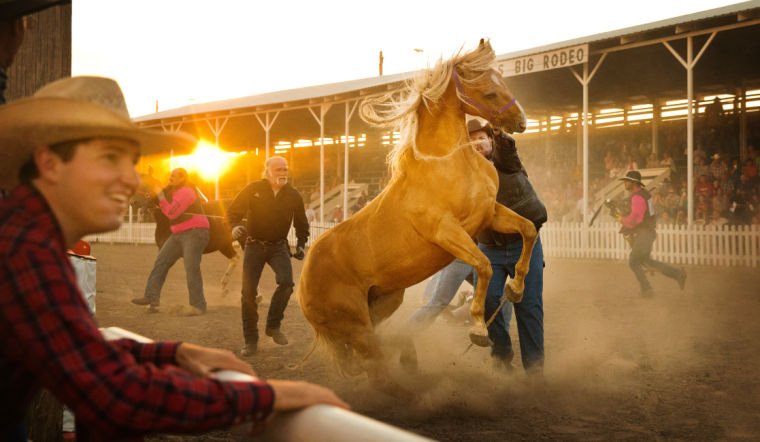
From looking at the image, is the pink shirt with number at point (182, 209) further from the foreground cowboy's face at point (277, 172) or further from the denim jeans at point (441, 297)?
the denim jeans at point (441, 297)

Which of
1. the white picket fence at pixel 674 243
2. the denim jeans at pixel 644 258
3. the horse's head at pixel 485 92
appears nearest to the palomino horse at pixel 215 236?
the denim jeans at pixel 644 258

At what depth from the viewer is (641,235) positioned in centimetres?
1102

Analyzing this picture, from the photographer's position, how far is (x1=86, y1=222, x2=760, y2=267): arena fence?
1533 cm

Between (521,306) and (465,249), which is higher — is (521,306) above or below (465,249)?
below

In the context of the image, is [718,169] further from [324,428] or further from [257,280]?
[324,428]

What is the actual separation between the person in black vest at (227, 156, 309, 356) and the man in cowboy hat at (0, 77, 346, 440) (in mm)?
5277

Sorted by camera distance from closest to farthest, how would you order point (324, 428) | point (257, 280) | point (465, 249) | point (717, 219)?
point (324, 428)
point (465, 249)
point (257, 280)
point (717, 219)

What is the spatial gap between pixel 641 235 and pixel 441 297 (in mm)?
6241

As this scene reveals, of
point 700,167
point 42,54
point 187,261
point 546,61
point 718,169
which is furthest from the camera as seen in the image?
point 700,167

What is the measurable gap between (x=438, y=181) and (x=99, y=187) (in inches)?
136

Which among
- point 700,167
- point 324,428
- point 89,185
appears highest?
point 700,167

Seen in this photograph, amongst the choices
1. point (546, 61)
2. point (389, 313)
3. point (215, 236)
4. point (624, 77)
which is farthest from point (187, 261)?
point (624, 77)

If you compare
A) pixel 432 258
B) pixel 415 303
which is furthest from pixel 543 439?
pixel 415 303

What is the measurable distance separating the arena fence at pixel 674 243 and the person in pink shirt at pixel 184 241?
534 cm
